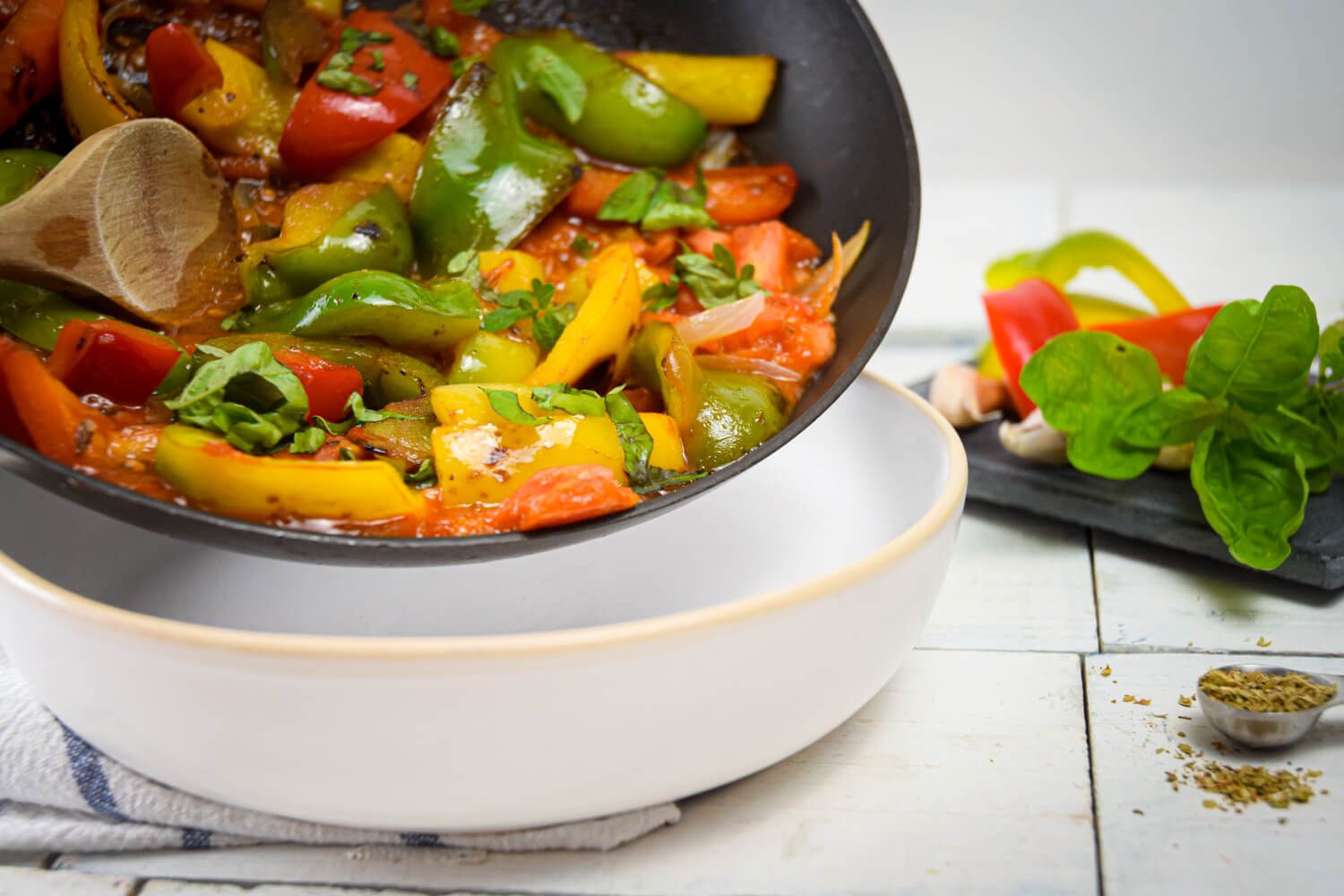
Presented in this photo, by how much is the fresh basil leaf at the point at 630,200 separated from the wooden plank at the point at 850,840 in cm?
86

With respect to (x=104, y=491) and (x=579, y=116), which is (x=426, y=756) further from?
(x=579, y=116)

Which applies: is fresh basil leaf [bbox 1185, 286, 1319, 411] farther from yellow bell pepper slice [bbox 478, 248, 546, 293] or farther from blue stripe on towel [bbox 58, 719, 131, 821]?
blue stripe on towel [bbox 58, 719, 131, 821]

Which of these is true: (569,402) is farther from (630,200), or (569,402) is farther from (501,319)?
(630,200)

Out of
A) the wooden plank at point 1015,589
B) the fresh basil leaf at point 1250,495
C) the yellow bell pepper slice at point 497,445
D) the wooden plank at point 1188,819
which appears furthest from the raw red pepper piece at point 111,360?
the fresh basil leaf at point 1250,495

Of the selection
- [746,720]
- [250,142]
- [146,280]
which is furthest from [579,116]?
[746,720]

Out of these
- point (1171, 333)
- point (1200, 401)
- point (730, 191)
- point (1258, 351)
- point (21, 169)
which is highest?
point (21, 169)

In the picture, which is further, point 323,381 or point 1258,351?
point 1258,351

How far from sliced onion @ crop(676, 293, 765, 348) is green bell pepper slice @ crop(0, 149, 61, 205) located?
85cm

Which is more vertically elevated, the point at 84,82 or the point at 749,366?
the point at 84,82

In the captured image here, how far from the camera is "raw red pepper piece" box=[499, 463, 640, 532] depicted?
4.29 ft

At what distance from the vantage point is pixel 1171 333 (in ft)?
6.85

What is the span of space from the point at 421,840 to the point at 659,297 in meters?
0.87

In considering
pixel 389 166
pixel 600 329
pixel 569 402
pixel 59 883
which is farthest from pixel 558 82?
pixel 59 883

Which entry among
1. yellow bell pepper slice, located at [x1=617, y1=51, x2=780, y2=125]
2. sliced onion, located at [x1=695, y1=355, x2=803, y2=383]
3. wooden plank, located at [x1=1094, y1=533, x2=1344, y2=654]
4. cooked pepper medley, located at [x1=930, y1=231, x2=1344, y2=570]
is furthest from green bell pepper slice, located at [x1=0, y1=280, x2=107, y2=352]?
wooden plank, located at [x1=1094, y1=533, x2=1344, y2=654]
